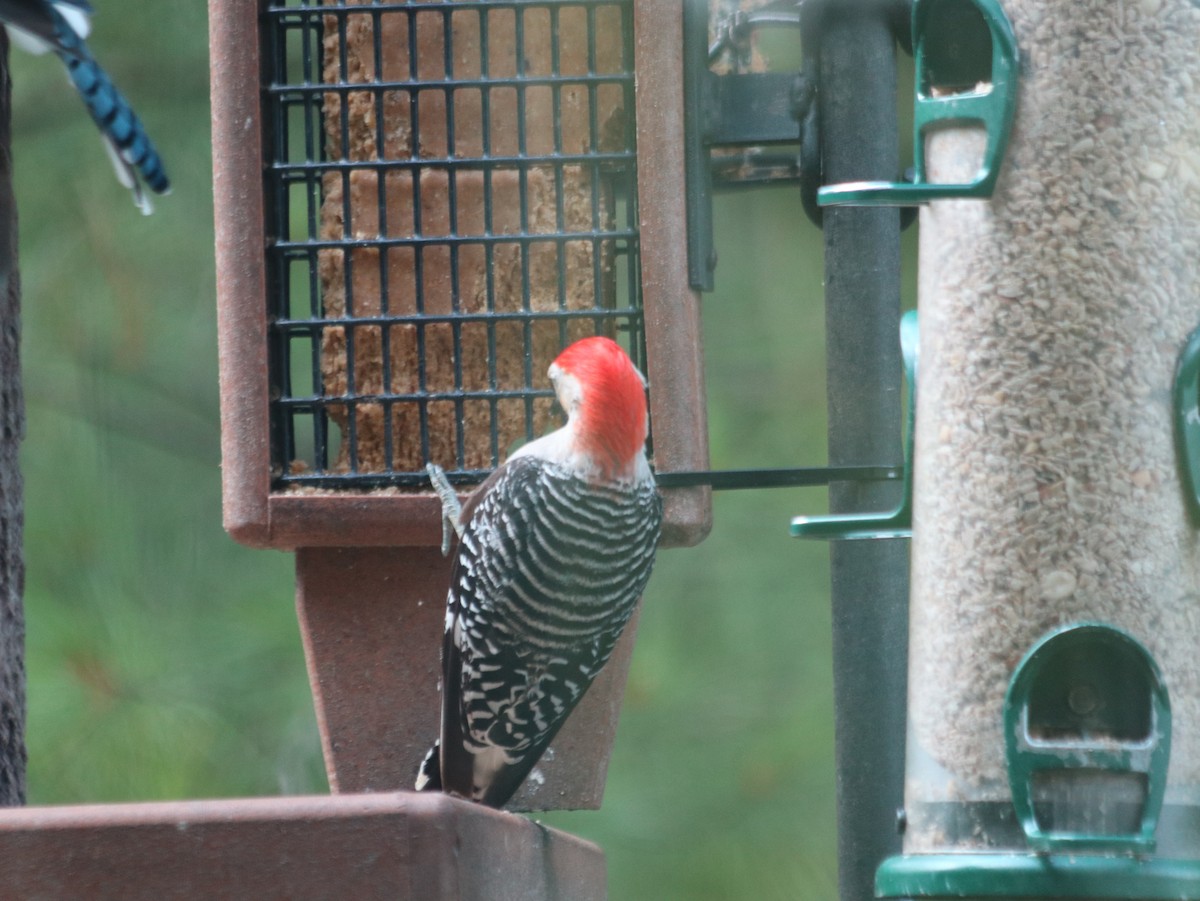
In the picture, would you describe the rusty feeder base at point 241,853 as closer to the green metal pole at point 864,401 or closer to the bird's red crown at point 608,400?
the green metal pole at point 864,401

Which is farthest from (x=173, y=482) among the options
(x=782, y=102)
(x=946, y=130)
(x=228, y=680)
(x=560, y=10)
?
(x=946, y=130)

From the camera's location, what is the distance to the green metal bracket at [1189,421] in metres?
1.79

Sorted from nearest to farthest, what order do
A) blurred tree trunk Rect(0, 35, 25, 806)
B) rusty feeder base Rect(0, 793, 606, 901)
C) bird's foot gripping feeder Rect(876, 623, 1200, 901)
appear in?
rusty feeder base Rect(0, 793, 606, 901) < bird's foot gripping feeder Rect(876, 623, 1200, 901) < blurred tree trunk Rect(0, 35, 25, 806)

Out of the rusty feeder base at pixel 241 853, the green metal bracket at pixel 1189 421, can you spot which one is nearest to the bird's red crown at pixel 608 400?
the green metal bracket at pixel 1189 421

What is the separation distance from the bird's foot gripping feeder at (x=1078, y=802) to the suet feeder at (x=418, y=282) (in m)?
0.83

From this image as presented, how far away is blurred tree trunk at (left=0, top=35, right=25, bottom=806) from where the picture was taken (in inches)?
95.5

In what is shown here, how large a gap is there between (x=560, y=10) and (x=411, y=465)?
695mm

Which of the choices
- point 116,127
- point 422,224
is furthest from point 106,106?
point 422,224

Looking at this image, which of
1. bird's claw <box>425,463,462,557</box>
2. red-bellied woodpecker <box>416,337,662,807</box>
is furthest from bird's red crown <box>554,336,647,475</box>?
bird's claw <box>425,463,462,557</box>

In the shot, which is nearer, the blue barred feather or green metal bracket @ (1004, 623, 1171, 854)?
green metal bracket @ (1004, 623, 1171, 854)

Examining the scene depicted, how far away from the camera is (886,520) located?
75.9 inches

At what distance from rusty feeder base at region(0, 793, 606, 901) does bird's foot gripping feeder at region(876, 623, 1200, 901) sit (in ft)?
1.55

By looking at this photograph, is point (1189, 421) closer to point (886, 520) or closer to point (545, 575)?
point (886, 520)

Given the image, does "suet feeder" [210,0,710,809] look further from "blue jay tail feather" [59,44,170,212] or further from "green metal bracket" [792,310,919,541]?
"green metal bracket" [792,310,919,541]
